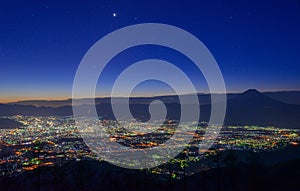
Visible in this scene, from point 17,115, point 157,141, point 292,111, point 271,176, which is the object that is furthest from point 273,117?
point 271,176

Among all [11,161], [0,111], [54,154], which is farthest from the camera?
[0,111]

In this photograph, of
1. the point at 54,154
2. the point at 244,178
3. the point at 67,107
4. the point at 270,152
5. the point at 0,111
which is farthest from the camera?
the point at 67,107

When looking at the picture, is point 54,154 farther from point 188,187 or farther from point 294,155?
point 294,155

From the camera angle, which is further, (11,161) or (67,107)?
(67,107)

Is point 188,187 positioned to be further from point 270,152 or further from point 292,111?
point 292,111

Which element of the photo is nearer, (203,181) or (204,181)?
(203,181)

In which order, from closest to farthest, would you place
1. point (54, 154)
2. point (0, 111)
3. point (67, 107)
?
point (54, 154)
point (0, 111)
point (67, 107)

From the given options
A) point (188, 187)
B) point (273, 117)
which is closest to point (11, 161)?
point (188, 187)

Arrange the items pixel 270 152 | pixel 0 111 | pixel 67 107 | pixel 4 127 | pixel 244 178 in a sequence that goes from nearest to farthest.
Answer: pixel 244 178
pixel 270 152
pixel 4 127
pixel 0 111
pixel 67 107

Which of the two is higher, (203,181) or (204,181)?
(203,181)
